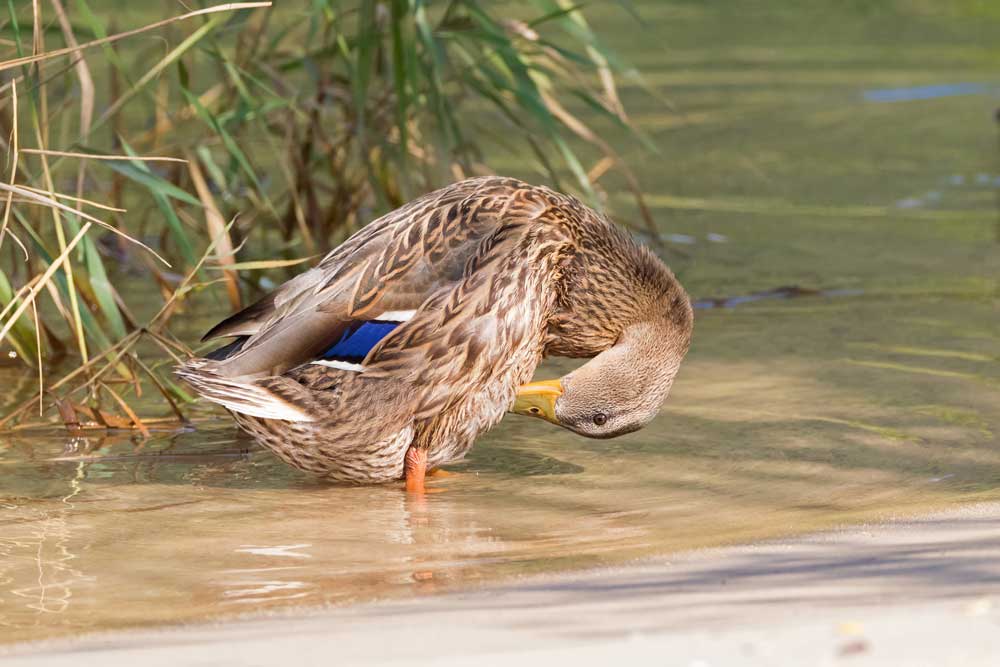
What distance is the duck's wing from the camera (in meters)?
4.32

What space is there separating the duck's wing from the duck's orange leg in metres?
0.32

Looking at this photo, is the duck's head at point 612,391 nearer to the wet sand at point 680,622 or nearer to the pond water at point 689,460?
the pond water at point 689,460

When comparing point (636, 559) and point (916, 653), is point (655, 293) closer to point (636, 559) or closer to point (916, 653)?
point (636, 559)

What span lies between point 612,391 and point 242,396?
93 centimetres

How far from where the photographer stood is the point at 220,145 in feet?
20.5

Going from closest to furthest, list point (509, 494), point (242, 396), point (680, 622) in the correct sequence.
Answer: point (680, 622)
point (242, 396)
point (509, 494)

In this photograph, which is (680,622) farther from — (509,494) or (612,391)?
(509,494)

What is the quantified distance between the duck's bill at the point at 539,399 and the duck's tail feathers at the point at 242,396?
0.57 m

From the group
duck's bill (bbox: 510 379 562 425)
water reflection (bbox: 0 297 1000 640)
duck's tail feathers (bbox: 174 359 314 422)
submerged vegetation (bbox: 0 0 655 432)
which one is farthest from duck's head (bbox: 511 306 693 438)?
submerged vegetation (bbox: 0 0 655 432)

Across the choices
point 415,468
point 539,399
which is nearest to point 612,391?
point 539,399

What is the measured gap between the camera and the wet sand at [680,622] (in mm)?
2709

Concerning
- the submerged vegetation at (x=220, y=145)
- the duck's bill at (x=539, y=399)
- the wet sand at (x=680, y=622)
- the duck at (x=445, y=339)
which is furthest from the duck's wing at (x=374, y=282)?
the wet sand at (x=680, y=622)

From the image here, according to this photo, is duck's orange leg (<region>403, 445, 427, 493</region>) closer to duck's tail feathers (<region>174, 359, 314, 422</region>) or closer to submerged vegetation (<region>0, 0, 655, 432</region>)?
duck's tail feathers (<region>174, 359, 314, 422</region>)

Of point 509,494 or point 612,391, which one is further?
point 509,494
